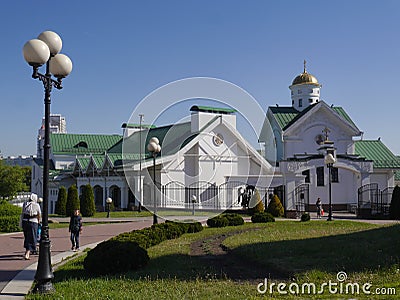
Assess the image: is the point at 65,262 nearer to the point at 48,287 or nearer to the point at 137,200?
the point at 48,287

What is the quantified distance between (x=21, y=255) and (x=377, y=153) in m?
38.6

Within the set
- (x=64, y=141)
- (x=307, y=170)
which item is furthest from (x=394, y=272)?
(x=64, y=141)

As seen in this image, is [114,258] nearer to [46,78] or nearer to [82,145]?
[46,78]

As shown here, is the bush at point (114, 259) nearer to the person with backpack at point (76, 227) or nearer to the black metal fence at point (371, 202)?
the person with backpack at point (76, 227)

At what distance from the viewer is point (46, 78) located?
403 inches

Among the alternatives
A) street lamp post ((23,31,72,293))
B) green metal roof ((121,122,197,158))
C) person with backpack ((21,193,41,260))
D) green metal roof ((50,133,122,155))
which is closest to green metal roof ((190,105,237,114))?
green metal roof ((121,122,197,158))

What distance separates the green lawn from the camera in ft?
29.7

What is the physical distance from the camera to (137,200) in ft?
130

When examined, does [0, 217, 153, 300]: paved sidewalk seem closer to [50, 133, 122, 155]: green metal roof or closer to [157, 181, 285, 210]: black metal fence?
[157, 181, 285, 210]: black metal fence

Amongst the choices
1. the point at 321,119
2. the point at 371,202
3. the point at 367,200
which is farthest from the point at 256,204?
the point at 321,119

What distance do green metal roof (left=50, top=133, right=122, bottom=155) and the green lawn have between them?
4604 centimetres

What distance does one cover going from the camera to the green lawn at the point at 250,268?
29.7ft

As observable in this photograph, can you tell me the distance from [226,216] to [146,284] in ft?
51.8

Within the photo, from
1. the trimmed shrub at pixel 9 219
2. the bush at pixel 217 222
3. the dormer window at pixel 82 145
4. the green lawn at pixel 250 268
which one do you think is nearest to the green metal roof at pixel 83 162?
the dormer window at pixel 82 145
